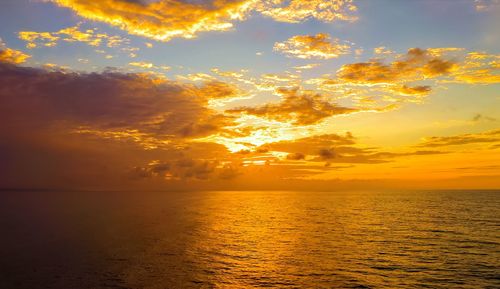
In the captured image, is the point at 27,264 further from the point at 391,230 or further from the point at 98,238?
the point at 391,230

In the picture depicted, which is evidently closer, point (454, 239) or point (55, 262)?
point (55, 262)

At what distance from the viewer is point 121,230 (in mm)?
84312

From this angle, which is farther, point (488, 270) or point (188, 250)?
point (188, 250)

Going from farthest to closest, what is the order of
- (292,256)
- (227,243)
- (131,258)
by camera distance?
1. (227,243)
2. (292,256)
3. (131,258)

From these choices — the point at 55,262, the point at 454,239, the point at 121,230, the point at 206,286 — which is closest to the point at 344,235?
the point at 454,239

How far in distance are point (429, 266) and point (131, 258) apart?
45.9 metres

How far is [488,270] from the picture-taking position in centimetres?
4719

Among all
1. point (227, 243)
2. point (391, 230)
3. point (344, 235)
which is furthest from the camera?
point (391, 230)

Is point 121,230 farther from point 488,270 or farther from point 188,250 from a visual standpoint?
point 488,270

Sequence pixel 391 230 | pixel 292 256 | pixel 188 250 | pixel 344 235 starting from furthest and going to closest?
pixel 391 230 < pixel 344 235 < pixel 188 250 < pixel 292 256

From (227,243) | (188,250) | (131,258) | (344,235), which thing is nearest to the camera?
(131,258)

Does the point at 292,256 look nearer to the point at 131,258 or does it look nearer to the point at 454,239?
the point at 131,258

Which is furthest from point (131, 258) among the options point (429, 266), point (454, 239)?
point (454, 239)

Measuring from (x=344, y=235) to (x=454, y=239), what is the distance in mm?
23071
